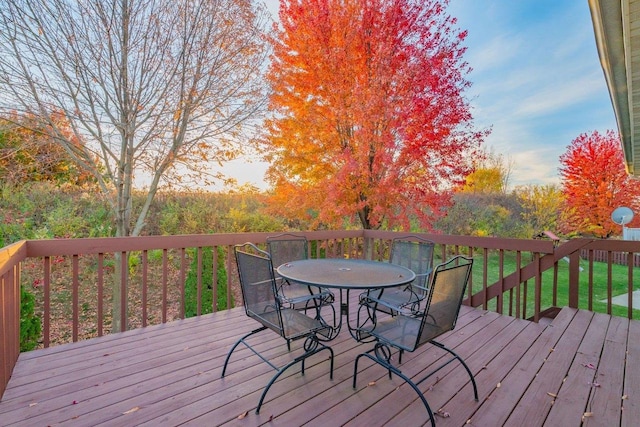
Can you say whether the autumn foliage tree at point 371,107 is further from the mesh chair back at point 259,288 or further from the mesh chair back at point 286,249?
the mesh chair back at point 259,288

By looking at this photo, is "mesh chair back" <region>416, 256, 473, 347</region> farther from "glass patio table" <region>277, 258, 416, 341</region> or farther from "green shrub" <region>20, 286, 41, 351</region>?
"green shrub" <region>20, 286, 41, 351</region>

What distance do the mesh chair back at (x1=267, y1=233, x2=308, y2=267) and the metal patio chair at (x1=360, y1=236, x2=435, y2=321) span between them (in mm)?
868

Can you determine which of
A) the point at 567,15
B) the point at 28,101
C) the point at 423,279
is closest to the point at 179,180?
the point at 28,101

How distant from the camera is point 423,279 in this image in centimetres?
323

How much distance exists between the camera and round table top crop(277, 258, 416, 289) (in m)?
2.24

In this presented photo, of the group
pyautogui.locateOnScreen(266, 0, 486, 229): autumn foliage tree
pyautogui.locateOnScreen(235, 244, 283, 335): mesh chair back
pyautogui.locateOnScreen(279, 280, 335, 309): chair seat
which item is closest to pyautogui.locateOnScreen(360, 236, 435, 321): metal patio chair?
pyautogui.locateOnScreen(279, 280, 335, 309): chair seat

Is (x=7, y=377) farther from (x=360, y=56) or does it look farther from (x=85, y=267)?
(x=360, y=56)

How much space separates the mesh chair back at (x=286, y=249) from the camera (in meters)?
3.47

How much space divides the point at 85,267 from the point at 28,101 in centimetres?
368

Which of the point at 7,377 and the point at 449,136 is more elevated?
the point at 449,136

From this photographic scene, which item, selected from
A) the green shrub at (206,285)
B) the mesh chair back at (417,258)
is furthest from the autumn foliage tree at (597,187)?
the green shrub at (206,285)

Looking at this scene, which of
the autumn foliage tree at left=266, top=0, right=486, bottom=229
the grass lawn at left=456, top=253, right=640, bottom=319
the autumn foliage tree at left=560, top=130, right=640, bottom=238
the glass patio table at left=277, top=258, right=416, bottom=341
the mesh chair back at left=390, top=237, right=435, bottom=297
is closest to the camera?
the glass patio table at left=277, top=258, right=416, bottom=341

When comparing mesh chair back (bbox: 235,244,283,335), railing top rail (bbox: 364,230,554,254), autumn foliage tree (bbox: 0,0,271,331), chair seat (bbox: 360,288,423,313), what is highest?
autumn foliage tree (bbox: 0,0,271,331)

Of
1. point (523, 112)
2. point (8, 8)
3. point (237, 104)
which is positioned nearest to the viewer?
point (8, 8)
